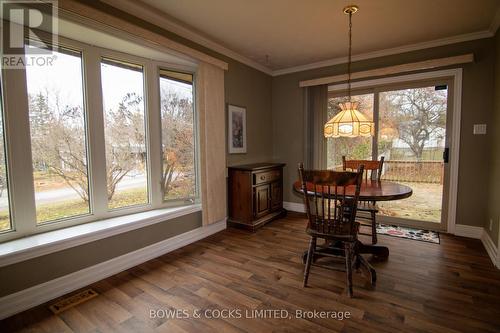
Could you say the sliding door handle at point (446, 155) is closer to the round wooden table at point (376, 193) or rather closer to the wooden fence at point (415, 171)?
the wooden fence at point (415, 171)

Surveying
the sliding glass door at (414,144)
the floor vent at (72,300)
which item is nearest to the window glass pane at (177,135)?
the floor vent at (72,300)

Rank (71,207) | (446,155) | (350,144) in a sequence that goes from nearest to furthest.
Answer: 1. (71,207)
2. (446,155)
3. (350,144)

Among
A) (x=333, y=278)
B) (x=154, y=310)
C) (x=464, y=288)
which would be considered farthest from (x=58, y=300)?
(x=464, y=288)

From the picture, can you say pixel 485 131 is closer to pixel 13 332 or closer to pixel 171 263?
pixel 171 263

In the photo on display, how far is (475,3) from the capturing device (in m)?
2.28

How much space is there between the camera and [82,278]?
212 centimetres

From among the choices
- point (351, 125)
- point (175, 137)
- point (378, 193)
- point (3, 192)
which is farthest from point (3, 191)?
point (378, 193)

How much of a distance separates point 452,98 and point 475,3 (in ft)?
3.99

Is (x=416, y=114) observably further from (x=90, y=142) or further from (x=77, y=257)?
(x=77, y=257)

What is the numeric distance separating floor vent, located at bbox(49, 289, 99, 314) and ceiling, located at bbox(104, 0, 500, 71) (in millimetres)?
2475

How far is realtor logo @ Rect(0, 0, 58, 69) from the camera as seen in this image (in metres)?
1.84

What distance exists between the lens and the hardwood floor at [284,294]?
165cm

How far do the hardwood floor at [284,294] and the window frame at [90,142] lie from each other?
65cm

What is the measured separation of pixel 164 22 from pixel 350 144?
306cm
